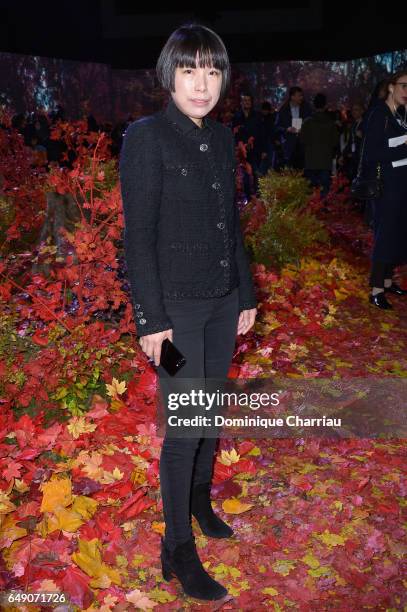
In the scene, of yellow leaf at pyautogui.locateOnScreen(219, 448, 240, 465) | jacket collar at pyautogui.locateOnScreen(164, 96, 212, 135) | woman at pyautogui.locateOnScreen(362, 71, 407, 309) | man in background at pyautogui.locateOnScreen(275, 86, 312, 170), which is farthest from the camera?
man in background at pyautogui.locateOnScreen(275, 86, 312, 170)

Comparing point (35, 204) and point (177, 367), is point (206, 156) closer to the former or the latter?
point (177, 367)

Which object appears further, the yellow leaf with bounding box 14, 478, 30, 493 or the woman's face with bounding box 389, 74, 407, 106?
the woman's face with bounding box 389, 74, 407, 106

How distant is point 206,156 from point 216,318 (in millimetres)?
601

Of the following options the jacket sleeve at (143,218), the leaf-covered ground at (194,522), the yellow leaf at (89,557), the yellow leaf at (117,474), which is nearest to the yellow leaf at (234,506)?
the leaf-covered ground at (194,522)


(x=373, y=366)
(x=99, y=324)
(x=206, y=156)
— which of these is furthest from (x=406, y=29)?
(x=206, y=156)

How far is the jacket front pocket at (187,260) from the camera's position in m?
2.01

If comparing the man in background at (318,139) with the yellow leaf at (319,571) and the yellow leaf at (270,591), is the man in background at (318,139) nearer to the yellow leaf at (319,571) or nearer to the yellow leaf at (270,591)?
the yellow leaf at (319,571)

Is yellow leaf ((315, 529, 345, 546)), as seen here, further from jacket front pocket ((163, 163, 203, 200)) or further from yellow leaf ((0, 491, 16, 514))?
jacket front pocket ((163, 163, 203, 200))

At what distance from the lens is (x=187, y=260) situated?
2023 mm

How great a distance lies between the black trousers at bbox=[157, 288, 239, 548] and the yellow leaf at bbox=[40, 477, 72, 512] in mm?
701

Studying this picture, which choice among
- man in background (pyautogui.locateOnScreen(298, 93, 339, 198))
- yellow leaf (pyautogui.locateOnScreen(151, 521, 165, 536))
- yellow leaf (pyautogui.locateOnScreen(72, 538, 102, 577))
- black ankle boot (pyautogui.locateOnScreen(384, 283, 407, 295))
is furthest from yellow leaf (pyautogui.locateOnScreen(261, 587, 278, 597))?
man in background (pyautogui.locateOnScreen(298, 93, 339, 198))

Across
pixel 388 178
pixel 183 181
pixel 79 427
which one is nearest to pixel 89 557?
pixel 79 427
